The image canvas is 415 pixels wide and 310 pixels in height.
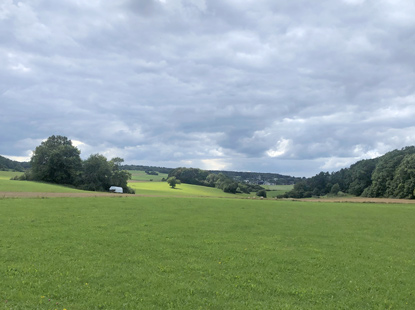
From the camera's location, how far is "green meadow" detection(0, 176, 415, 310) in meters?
8.47

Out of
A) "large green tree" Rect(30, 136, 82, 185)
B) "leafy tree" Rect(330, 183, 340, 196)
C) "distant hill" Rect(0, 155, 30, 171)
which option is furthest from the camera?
"distant hill" Rect(0, 155, 30, 171)

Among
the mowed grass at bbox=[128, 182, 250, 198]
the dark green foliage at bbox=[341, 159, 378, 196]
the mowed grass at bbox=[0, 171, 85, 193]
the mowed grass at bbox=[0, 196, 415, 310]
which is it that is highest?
the dark green foliage at bbox=[341, 159, 378, 196]

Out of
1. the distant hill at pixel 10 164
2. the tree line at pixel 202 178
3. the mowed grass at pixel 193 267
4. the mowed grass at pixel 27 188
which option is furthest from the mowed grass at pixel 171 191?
the distant hill at pixel 10 164

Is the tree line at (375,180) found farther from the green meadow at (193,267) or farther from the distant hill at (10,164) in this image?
the distant hill at (10,164)

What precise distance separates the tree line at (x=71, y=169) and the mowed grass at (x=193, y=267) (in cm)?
6223

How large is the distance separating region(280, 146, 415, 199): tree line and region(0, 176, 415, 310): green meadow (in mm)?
77850

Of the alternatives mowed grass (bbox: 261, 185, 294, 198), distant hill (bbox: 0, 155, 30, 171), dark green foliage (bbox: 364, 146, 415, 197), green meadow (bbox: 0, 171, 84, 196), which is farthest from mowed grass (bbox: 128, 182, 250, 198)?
distant hill (bbox: 0, 155, 30, 171)

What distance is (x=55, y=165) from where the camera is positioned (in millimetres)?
77875

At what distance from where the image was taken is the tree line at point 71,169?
77375mm

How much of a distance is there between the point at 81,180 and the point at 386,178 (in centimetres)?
9632

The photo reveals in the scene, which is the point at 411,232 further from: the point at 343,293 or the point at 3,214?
the point at 3,214

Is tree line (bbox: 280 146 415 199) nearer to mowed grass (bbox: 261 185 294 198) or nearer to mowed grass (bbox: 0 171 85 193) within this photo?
mowed grass (bbox: 261 185 294 198)

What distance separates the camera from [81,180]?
78812 millimetres

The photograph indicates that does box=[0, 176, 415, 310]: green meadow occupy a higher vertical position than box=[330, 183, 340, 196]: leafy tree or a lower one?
lower
